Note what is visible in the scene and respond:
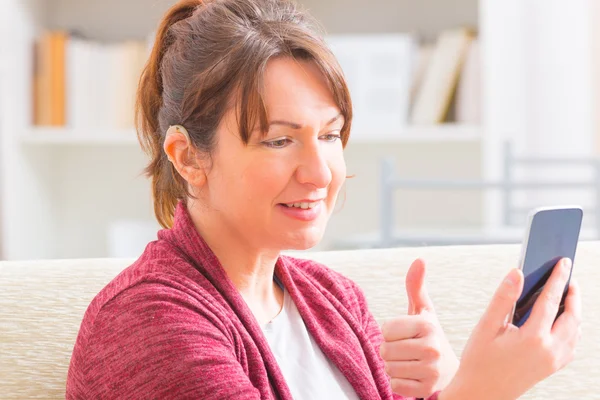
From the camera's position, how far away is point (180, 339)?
0.91 metres

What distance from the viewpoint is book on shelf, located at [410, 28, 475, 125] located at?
3051mm

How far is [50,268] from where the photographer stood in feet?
3.84

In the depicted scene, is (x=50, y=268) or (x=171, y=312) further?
(x=50, y=268)

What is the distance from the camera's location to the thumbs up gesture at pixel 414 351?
39.0 inches

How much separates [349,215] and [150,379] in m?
2.46

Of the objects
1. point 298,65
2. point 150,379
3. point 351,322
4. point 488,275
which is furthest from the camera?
point 488,275

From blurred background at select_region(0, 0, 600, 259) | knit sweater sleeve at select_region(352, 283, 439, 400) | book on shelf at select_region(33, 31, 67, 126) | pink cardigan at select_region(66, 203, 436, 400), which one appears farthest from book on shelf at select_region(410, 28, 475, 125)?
pink cardigan at select_region(66, 203, 436, 400)

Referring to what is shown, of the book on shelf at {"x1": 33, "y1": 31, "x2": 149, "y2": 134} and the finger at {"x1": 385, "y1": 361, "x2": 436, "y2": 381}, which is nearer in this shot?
the finger at {"x1": 385, "y1": 361, "x2": 436, "y2": 381}

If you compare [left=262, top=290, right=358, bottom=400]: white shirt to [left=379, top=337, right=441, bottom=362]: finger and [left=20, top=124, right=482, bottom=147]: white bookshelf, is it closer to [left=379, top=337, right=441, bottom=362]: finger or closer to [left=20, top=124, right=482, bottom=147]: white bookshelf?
[left=379, top=337, right=441, bottom=362]: finger

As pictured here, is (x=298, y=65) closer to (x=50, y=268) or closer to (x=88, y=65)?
(x=50, y=268)

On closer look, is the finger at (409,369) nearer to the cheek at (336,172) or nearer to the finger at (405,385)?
the finger at (405,385)

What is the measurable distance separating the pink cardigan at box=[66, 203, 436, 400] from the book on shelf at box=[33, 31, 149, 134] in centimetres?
217

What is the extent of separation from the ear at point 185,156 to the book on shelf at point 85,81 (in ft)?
7.05

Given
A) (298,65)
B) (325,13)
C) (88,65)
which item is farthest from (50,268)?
(325,13)
